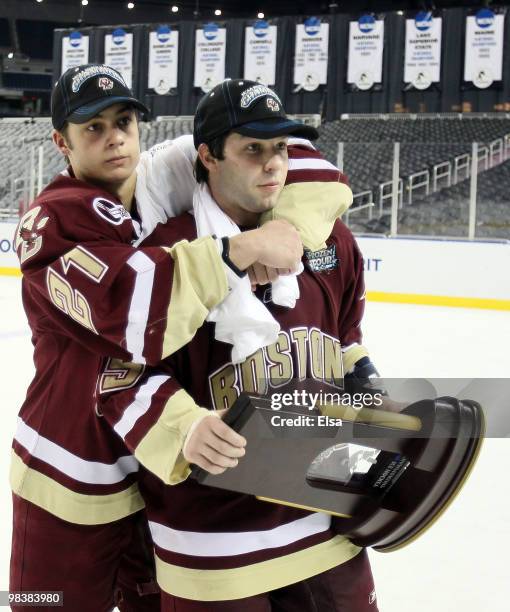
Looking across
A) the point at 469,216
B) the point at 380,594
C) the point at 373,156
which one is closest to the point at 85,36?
the point at 373,156


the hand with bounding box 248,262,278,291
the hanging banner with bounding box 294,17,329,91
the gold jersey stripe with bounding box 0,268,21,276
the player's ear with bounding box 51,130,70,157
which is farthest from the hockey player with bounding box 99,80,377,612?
the hanging banner with bounding box 294,17,329,91

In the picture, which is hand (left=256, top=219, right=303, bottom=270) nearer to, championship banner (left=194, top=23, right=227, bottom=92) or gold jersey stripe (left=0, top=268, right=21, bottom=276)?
gold jersey stripe (left=0, top=268, right=21, bottom=276)

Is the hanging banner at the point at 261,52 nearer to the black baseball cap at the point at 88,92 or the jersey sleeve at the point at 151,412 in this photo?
the black baseball cap at the point at 88,92

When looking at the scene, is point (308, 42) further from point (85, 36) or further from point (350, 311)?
point (350, 311)

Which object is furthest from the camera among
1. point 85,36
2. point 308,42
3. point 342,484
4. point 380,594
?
point 85,36

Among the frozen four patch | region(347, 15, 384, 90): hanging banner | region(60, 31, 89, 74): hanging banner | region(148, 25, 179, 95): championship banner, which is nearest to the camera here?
the frozen four patch

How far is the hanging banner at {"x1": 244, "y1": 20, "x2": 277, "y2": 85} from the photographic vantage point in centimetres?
1538

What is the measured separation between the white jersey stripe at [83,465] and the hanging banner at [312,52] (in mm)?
14439

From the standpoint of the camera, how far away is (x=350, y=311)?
1562 millimetres

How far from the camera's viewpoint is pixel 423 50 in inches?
564

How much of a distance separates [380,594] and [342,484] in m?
1.28

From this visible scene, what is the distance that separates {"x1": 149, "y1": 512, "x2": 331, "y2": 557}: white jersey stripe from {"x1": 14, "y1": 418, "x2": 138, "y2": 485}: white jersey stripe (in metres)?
0.16

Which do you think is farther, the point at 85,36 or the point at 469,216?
the point at 85,36

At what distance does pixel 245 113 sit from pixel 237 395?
435mm
